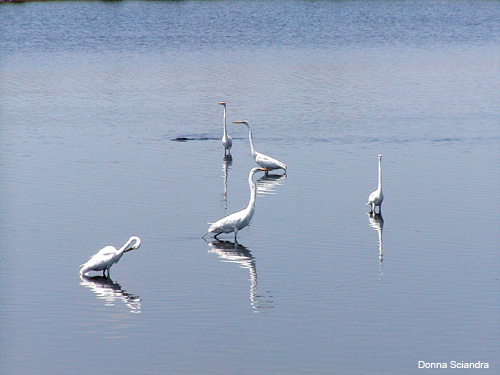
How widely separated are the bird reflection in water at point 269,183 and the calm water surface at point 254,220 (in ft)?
0.40

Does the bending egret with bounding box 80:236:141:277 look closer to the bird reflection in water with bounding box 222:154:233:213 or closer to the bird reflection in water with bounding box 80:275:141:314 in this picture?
the bird reflection in water with bounding box 80:275:141:314

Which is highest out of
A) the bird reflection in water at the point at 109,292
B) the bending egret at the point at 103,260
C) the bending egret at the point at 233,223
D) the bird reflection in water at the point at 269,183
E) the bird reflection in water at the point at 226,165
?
the bird reflection in water at the point at 226,165

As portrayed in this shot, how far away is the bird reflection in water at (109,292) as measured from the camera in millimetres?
13703

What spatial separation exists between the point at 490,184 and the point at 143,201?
8.52m

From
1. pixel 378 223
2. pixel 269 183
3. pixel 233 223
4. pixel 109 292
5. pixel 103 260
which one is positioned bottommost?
pixel 109 292

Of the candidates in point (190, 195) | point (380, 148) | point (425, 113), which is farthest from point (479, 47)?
point (190, 195)

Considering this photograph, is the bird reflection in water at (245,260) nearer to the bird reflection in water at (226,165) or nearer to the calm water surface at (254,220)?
the calm water surface at (254,220)

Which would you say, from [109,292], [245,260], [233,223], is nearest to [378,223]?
[233,223]

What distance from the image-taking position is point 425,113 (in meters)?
33.2

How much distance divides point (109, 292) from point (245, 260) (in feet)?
8.99

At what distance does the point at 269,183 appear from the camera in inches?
905

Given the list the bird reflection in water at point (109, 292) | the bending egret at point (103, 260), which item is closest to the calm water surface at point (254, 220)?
the bird reflection in water at point (109, 292)

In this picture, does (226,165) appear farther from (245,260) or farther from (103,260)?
(103,260)

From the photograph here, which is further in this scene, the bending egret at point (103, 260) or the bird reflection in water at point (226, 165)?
the bird reflection in water at point (226, 165)
